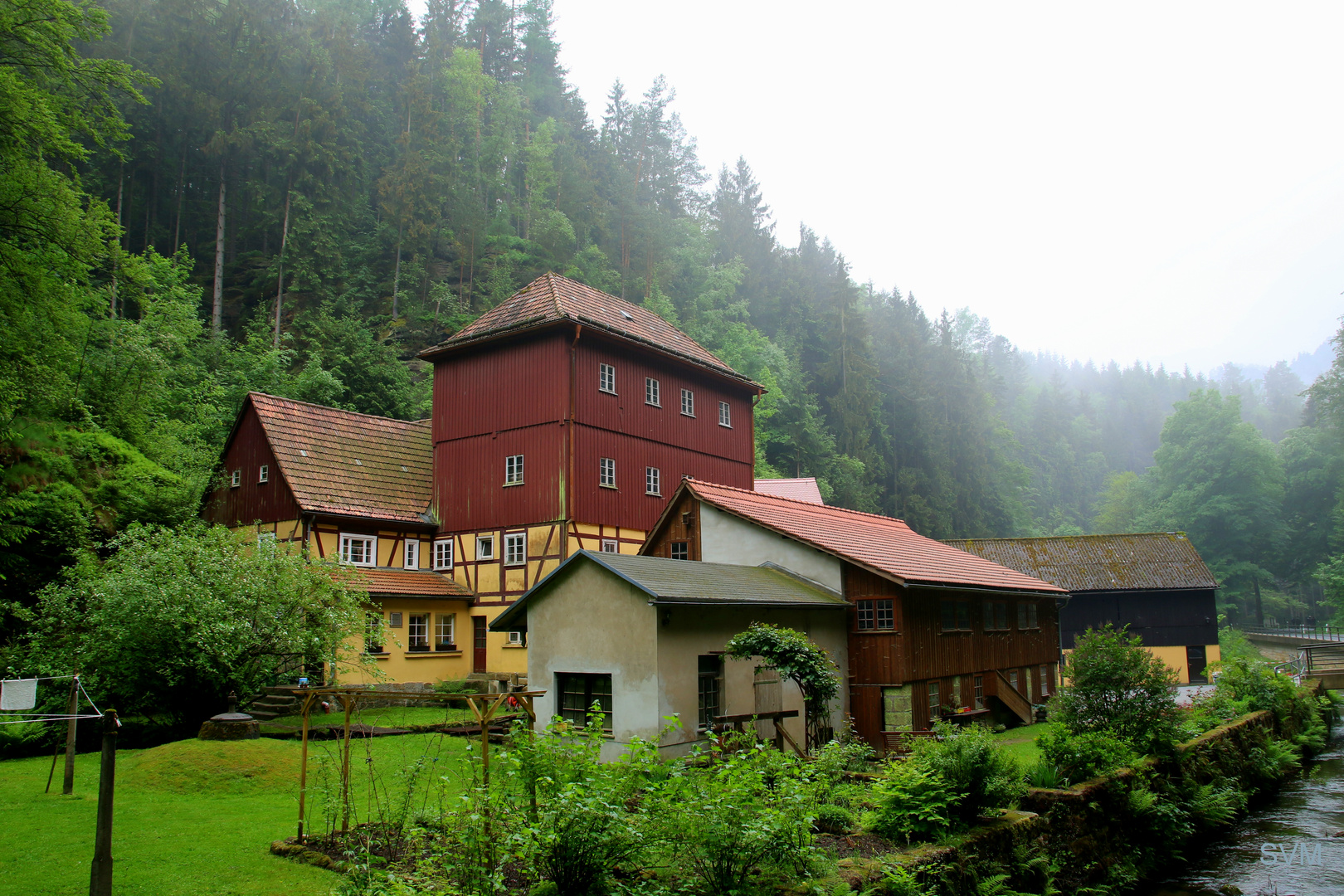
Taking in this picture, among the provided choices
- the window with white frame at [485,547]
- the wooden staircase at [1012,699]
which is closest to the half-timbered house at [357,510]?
the window with white frame at [485,547]

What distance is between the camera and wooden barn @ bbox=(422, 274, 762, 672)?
25344mm

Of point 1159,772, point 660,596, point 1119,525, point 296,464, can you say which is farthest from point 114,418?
point 1119,525

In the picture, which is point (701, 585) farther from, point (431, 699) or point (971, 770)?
point (431, 699)

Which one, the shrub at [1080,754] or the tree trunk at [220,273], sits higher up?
the tree trunk at [220,273]

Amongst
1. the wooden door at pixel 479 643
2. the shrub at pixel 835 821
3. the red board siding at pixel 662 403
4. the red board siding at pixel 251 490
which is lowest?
the shrub at pixel 835 821

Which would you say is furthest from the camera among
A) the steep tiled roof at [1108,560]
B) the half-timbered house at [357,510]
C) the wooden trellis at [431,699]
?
the steep tiled roof at [1108,560]

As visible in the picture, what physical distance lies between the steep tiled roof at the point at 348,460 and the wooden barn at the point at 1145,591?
988 inches

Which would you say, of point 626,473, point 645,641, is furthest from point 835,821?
point 626,473

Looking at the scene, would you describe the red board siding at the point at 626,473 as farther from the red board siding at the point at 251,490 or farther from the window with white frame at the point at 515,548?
the red board siding at the point at 251,490

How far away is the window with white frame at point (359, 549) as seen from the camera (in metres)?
25.2

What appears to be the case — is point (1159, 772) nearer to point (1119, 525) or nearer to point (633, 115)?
point (633, 115)

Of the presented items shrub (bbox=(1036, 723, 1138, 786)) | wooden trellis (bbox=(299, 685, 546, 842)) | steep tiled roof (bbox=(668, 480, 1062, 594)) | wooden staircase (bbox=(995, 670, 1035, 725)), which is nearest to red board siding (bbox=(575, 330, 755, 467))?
steep tiled roof (bbox=(668, 480, 1062, 594))

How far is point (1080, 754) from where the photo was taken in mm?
13445

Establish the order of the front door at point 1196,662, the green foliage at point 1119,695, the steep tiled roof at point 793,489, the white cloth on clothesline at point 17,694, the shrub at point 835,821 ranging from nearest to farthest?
the shrub at point 835,821 < the white cloth on clothesline at point 17,694 < the green foliage at point 1119,695 < the front door at point 1196,662 < the steep tiled roof at point 793,489
